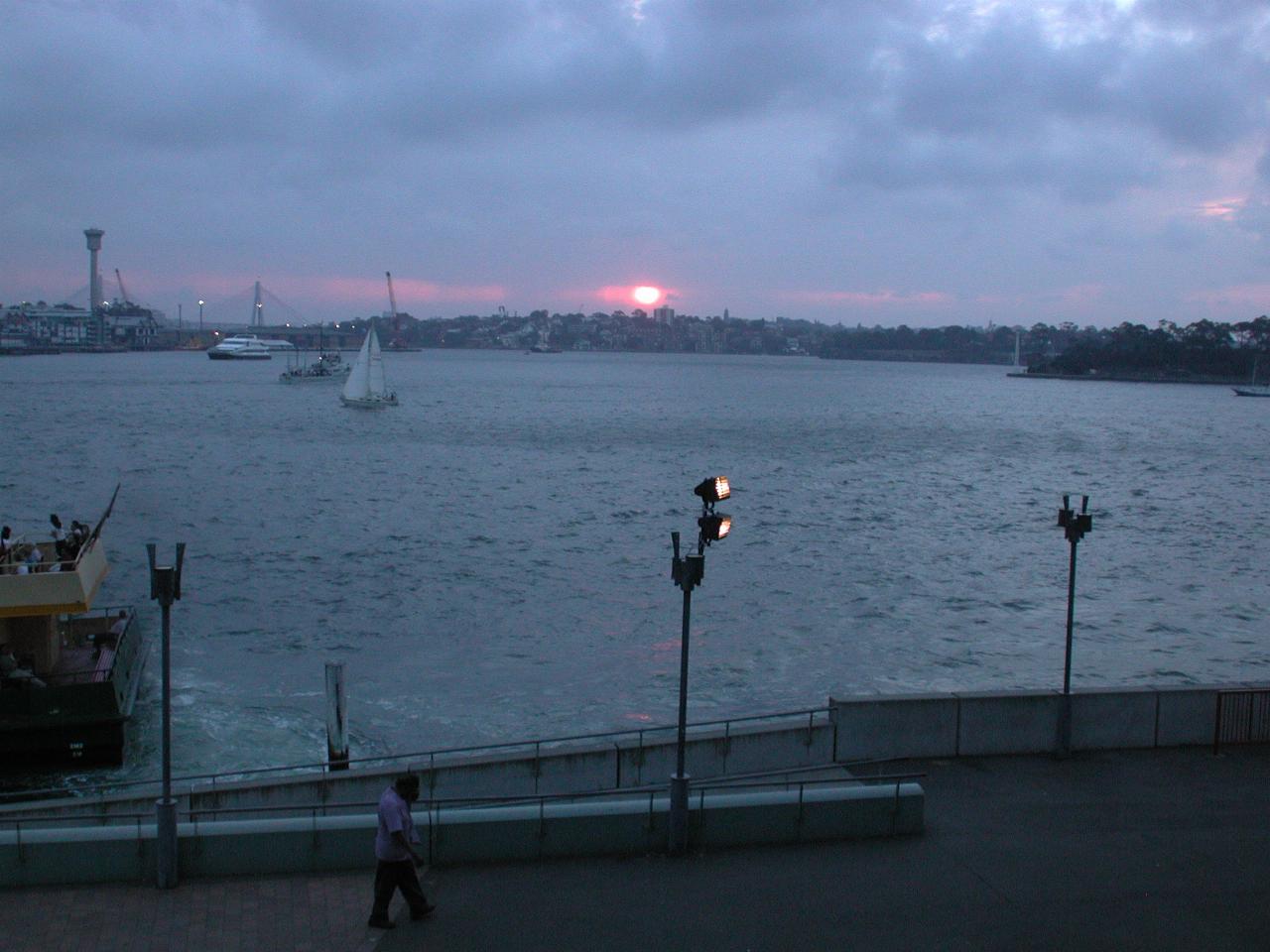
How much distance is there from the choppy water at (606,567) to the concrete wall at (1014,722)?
1021 cm

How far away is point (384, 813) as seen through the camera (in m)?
8.38

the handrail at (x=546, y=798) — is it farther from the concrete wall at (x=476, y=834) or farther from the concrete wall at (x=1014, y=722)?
the concrete wall at (x=1014, y=722)

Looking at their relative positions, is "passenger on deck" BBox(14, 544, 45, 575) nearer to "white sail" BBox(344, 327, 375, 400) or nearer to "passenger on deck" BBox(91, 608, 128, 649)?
"passenger on deck" BBox(91, 608, 128, 649)

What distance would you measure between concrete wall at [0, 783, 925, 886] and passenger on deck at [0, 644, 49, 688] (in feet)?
30.1

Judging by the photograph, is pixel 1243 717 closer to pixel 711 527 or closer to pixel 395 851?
pixel 711 527

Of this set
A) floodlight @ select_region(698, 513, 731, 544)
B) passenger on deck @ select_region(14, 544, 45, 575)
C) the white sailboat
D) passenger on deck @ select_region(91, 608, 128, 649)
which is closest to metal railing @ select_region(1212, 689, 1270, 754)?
floodlight @ select_region(698, 513, 731, 544)

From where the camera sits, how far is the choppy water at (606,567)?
82.2 ft

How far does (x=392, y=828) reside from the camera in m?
8.34

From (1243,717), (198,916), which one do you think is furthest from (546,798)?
(1243,717)

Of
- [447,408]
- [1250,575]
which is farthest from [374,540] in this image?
[447,408]

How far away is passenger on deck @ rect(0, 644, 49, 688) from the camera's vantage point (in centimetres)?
1759

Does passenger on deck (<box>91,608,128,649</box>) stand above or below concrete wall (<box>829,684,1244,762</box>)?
below

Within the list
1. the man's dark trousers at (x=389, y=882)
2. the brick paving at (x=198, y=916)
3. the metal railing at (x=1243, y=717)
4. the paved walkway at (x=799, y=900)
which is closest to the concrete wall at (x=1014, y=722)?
the metal railing at (x=1243, y=717)

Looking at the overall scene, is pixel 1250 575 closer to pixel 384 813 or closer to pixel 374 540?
pixel 374 540
